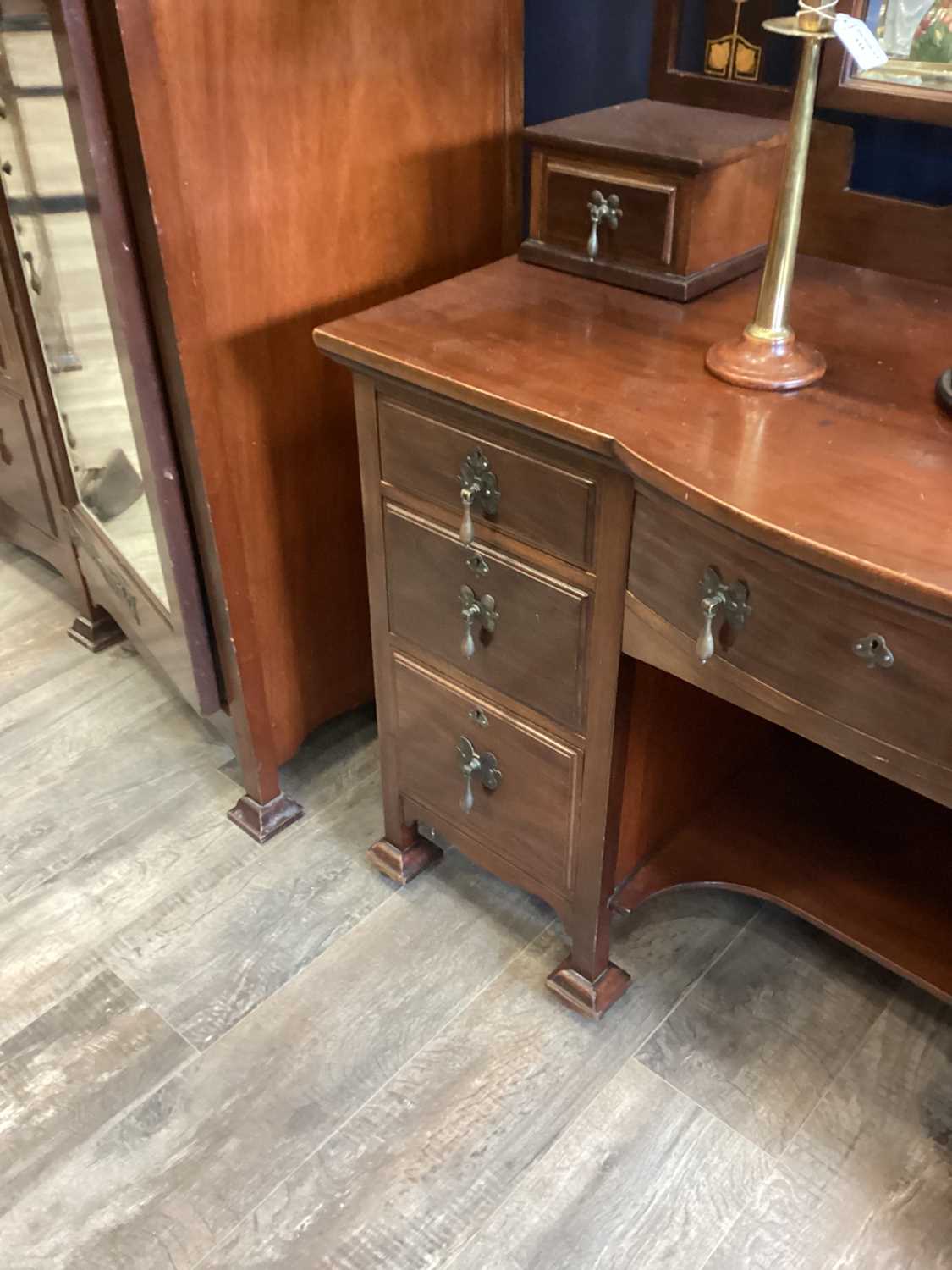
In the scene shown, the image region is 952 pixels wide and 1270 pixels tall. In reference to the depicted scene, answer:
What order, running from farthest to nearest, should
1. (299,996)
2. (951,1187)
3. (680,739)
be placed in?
(299,996) → (680,739) → (951,1187)

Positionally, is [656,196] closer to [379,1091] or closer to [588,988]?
[588,988]

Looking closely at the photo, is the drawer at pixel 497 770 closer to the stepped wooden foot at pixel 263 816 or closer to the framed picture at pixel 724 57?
the stepped wooden foot at pixel 263 816

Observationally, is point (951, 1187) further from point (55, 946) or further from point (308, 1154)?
point (55, 946)

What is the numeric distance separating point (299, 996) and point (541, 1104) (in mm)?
343

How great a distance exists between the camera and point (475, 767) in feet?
4.25

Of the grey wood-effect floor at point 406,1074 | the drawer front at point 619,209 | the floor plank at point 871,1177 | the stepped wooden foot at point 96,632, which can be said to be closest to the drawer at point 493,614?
the drawer front at point 619,209

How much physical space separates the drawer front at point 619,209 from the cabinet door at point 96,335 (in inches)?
18.5

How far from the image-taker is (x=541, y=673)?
1.14 meters

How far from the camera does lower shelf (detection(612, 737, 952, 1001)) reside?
1.24 meters

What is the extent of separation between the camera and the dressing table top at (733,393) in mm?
781

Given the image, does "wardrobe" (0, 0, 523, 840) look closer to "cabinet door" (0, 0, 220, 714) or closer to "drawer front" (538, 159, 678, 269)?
"cabinet door" (0, 0, 220, 714)

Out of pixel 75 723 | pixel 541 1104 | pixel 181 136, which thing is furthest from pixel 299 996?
pixel 181 136

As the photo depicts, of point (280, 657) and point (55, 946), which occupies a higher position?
point (280, 657)

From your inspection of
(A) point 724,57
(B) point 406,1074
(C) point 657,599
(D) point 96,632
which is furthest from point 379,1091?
(A) point 724,57
